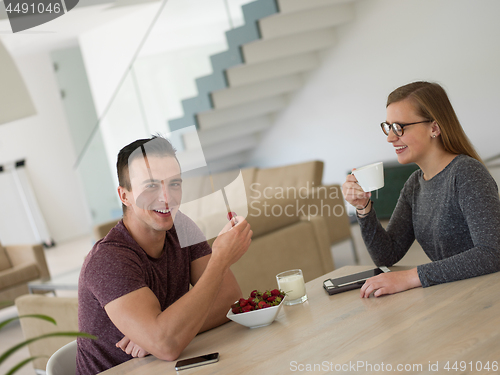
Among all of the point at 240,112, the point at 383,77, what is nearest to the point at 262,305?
the point at 383,77

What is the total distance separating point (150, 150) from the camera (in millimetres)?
1285

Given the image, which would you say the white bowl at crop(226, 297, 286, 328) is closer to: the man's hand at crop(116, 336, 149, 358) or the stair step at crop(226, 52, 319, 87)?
the man's hand at crop(116, 336, 149, 358)

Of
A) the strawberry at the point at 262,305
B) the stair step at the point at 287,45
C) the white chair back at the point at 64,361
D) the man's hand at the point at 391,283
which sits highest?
the stair step at the point at 287,45

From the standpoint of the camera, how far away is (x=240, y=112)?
6000 mm

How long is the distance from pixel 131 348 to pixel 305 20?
4.50m

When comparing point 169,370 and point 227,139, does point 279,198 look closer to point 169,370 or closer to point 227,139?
point 169,370

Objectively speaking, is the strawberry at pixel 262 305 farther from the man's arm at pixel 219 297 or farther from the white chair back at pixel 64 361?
the white chair back at pixel 64 361

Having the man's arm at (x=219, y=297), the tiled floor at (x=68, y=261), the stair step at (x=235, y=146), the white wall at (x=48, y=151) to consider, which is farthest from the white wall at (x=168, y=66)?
the white wall at (x=48, y=151)

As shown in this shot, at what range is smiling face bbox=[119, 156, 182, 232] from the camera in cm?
126

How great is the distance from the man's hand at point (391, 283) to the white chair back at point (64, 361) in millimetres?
844

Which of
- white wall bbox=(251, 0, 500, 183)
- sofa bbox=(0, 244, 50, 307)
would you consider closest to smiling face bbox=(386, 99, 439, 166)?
white wall bbox=(251, 0, 500, 183)

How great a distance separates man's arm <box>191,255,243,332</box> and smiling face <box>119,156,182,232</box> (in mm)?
219

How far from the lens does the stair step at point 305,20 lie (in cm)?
486

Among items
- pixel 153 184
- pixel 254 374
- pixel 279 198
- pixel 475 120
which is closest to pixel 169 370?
pixel 254 374
